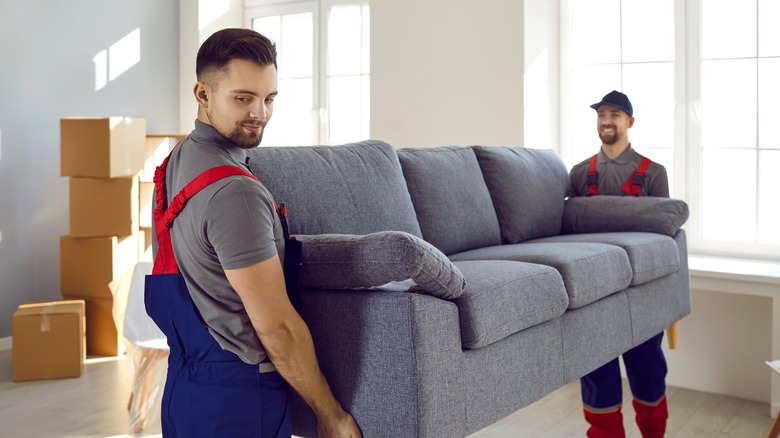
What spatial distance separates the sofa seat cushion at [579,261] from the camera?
Answer: 2.75m

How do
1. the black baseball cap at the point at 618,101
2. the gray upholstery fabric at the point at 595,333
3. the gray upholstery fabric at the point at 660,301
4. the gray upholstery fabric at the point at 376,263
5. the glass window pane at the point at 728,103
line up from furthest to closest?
the glass window pane at the point at 728,103
the black baseball cap at the point at 618,101
the gray upholstery fabric at the point at 660,301
the gray upholstery fabric at the point at 595,333
the gray upholstery fabric at the point at 376,263

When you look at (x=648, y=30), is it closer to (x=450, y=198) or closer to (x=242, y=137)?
(x=450, y=198)

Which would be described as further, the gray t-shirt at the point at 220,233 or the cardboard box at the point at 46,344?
the cardboard box at the point at 46,344

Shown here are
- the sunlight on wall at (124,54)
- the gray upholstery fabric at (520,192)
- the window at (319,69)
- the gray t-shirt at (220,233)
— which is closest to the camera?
the gray t-shirt at (220,233)

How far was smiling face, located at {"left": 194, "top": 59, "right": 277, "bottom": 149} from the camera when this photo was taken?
1713 mm

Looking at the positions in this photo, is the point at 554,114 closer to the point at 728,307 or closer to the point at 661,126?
the point at 661,126

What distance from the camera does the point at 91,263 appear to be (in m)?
5.00

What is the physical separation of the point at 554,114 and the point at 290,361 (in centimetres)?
354

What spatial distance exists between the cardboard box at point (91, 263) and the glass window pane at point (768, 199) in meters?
3.51

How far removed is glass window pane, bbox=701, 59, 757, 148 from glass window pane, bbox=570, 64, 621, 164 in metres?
0.54

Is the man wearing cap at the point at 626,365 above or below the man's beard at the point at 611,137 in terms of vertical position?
below

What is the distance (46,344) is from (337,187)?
272 cm

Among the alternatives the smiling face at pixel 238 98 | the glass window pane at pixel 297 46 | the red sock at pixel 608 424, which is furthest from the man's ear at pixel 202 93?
the glass window pane at pixel 297 46

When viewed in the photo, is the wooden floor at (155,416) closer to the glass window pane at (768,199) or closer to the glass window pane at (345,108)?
the glass window pane at (768,199)
